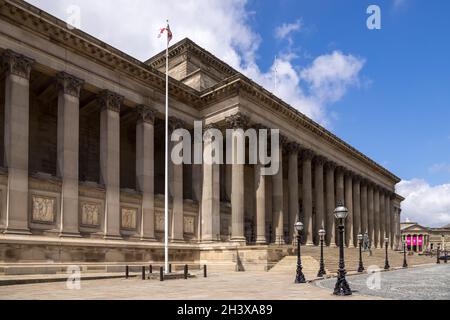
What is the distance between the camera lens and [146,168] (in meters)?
36.4

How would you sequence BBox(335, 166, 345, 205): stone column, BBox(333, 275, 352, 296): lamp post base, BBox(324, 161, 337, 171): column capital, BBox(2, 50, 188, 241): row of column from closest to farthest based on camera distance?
BBox(333, 275, 352, 296): lamp post base, BBox(2, 50, 188, 241): row of column, BBox(324, 161, 337, 171): column capital, BBox(335, 166, 345, 205): stone column

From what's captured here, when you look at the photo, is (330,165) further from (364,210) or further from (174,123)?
(174,123)

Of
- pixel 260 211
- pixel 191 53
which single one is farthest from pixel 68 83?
pixel 260 211

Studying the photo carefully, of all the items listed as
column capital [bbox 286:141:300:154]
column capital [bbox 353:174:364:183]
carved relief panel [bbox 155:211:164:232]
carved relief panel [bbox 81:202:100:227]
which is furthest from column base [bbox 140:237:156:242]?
column capital [bbox 353:174:364:183]

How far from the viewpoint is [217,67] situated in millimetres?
49875

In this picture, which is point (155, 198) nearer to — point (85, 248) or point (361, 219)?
point (85, 248)

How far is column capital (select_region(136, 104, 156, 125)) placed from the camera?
3684 centimetres

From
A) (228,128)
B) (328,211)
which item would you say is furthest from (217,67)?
(328,211)

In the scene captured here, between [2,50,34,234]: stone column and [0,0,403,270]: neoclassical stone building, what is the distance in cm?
6

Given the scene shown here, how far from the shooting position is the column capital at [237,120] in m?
39.1

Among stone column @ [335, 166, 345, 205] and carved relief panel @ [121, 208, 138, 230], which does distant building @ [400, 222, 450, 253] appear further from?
carved relief panel @ [121, 208, 138, 230]

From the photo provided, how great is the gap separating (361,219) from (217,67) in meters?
33.1

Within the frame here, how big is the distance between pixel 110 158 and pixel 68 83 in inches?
241
